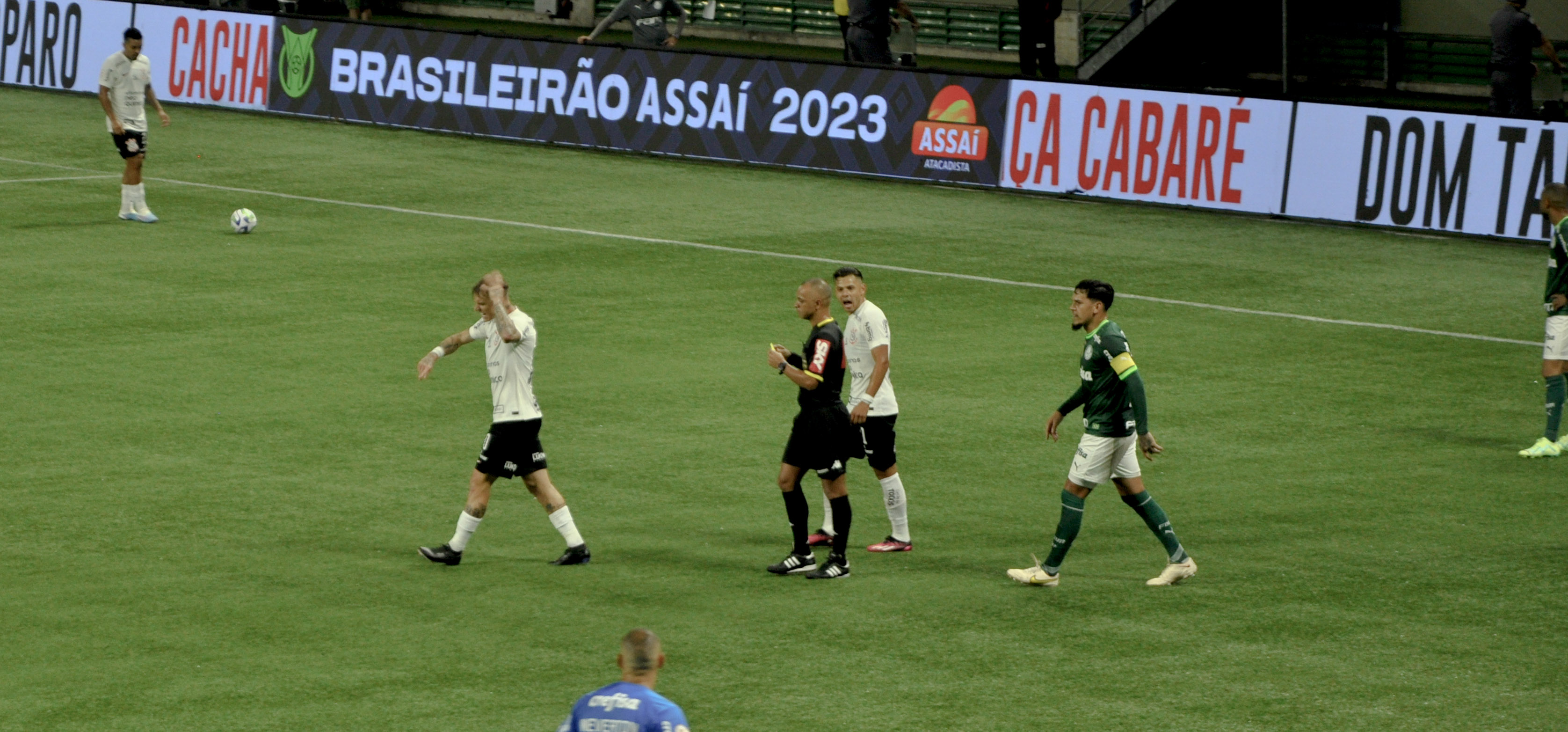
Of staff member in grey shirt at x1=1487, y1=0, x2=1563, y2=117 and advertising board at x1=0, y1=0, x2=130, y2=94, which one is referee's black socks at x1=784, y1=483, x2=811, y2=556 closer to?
staff member in grey shirt at x1=1487, y1=0, x2=1563, y2=117

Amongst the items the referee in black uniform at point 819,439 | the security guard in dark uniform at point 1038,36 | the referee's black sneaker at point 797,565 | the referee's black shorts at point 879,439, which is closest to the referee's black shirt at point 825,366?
the referee in black uniform at point 819,439

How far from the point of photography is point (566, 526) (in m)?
12.7

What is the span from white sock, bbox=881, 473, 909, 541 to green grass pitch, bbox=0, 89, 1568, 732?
0.72ft

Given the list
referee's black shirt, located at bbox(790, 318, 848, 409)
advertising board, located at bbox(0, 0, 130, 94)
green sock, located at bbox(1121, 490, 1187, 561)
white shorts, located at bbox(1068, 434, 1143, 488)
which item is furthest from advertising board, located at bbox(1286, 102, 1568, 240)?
advertising board, located at bbox(0, 0, 130, 94)

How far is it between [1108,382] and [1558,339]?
6184 mm

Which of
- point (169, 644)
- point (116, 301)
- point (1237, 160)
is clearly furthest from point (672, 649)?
point (1237, 160)

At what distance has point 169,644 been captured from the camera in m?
11.0

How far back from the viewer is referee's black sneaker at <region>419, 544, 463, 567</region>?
41.6ft

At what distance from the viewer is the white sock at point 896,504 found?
13.2 metres

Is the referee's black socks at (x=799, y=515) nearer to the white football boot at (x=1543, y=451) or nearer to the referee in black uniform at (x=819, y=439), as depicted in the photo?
the referee in black uniform at (x=819, y=439)

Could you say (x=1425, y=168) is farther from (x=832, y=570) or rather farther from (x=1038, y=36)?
(x=832, y=570)

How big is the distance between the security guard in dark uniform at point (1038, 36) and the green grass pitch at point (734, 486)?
8.86 m

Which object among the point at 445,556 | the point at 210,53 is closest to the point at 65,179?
the point at 210,53

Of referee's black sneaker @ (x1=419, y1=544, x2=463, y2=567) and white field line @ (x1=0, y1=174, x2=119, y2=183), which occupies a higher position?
white field line @ (x1=0, y1=174, x2=119, y2=183)
